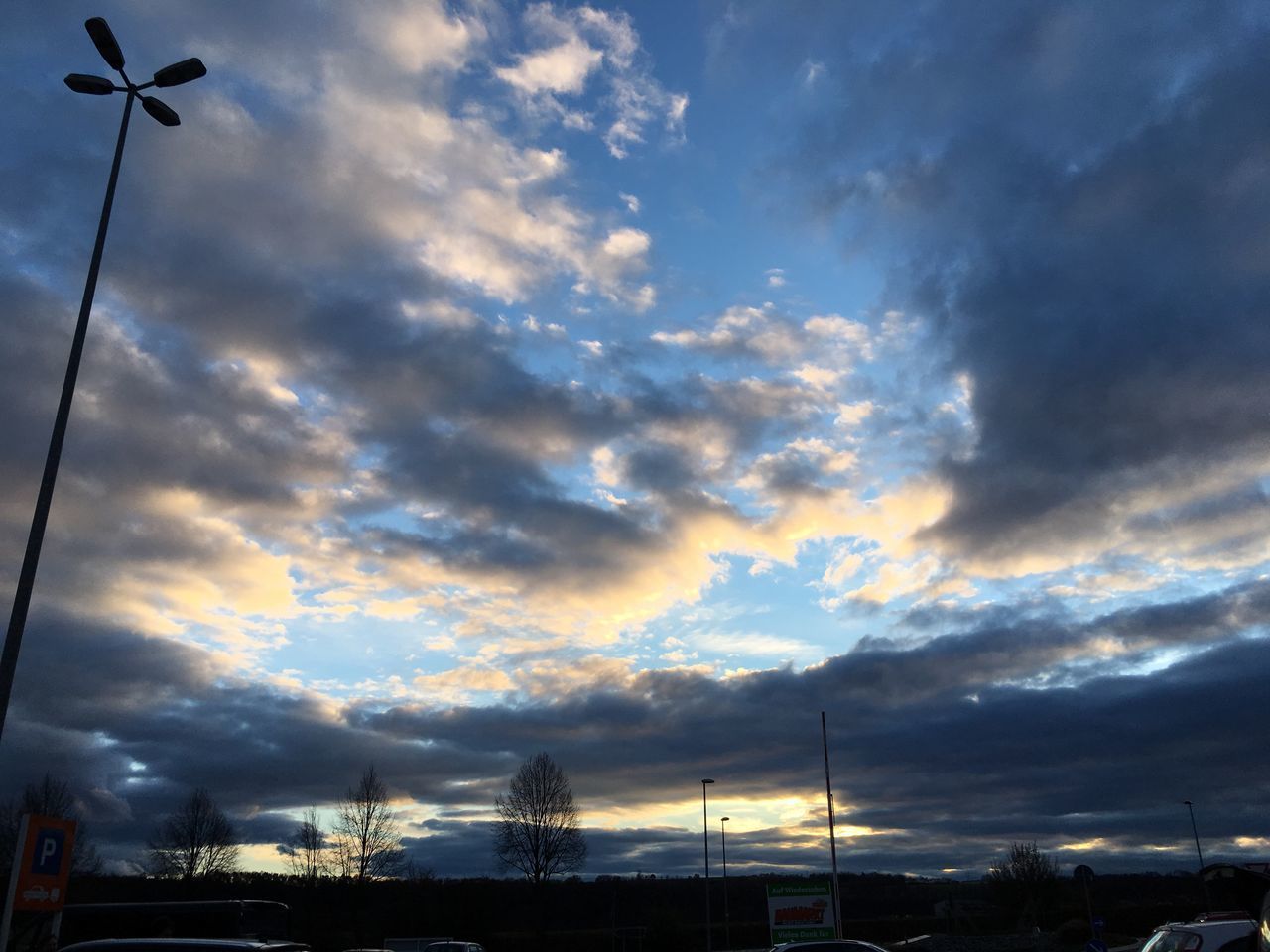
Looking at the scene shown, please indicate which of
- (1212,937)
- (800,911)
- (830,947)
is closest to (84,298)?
(1212,937)

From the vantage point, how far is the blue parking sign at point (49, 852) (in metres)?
13.8

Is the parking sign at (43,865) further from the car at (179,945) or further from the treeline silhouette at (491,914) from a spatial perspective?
the treeline silhouette at (491,914)

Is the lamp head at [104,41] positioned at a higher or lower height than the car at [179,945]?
higher

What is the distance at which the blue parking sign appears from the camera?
13781mm

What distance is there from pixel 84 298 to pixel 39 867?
8.84 m

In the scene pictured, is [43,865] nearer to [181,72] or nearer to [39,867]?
[39,867]

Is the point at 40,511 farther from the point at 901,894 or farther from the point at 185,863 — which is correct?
the point at 901,894

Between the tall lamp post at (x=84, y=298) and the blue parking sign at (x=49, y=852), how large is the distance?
244 centimetres

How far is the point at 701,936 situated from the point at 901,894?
252 ft

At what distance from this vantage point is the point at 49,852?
14.1 meters

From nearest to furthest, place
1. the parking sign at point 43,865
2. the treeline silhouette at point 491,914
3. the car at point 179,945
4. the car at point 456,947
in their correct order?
the car at point 179,945 → the parking sign at point 43,865 → the car at point 456,947 → the treeline silhouette at point 491,914

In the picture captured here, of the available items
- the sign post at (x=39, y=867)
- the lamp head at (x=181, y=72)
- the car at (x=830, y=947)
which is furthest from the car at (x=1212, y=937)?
the lamp head at (x=181, y=72)

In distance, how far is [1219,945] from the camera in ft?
40.0

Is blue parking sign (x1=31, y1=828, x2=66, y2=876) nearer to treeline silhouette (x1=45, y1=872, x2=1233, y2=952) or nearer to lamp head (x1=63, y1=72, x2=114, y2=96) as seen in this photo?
lamp head (x1=63, y1=72, x2=114, y2=96)
